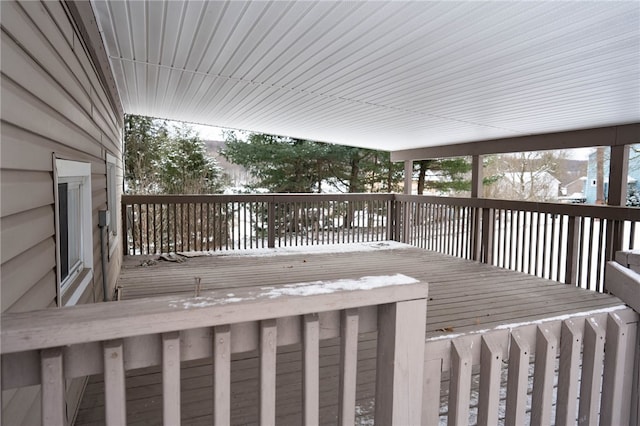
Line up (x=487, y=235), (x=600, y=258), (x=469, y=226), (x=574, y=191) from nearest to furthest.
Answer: (x=600, y=258)
(x=487, y=235)
(x=469, y=226)
(x=574, y=191)

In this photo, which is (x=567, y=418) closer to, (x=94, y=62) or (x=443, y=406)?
(x=443, y=406)

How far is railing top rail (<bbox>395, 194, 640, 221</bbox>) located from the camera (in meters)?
4.68

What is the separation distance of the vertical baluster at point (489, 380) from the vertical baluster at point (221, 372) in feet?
2.57

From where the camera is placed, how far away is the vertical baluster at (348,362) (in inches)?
42.6

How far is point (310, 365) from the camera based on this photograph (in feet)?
3.51

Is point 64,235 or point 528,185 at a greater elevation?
point 528,185

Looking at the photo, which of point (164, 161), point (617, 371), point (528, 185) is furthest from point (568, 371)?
point (528, 185)

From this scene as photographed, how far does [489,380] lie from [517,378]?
11cm

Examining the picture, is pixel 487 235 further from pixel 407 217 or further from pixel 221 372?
pixel 221 372

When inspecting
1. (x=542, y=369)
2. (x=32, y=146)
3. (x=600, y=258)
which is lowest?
(x=600, y=258)

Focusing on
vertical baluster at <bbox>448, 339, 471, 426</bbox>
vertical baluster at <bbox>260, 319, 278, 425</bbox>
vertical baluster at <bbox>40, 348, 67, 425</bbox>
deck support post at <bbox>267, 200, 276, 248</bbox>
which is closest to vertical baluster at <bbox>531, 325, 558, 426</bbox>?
vertical baluster at <bbox>448, 339, 471, 426</bbox>

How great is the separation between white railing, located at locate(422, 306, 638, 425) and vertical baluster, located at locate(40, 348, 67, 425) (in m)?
0.92

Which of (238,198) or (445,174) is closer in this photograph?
(238,198)

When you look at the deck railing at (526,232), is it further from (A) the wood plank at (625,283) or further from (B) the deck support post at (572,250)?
(A) the wood plank at (625,283)
